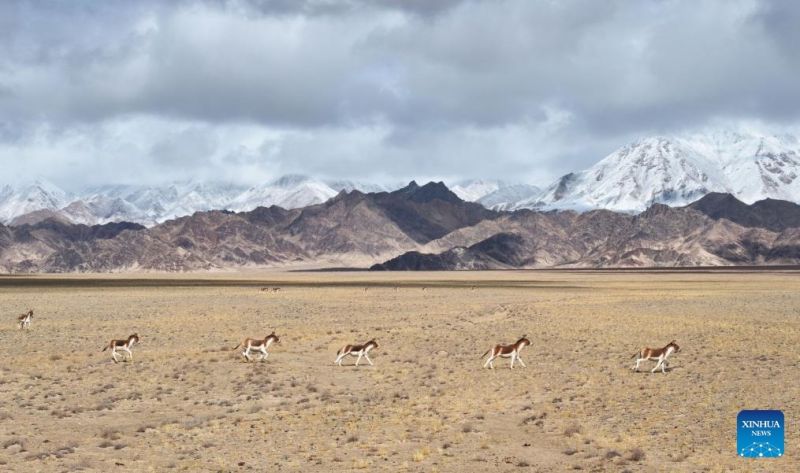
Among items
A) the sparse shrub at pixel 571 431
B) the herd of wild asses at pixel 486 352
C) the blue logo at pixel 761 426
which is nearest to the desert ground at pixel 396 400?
the sparse shrub at pixel 571 431

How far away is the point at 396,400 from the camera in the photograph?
22125 mm

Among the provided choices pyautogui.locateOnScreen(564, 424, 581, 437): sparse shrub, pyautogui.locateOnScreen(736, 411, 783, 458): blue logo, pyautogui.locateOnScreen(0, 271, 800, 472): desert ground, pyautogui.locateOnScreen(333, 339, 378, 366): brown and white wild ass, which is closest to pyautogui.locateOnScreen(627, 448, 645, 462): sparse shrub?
pyautogui.locateOnScreen(0, 271, 800, 472): desert ground

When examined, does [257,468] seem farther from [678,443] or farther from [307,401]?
[678,443]

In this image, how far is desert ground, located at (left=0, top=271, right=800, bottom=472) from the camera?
1605cm

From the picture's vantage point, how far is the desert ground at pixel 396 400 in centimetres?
1605

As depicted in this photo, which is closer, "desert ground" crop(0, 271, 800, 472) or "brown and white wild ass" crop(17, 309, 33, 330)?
"desert ground" crop(0, 271, 800, 472)

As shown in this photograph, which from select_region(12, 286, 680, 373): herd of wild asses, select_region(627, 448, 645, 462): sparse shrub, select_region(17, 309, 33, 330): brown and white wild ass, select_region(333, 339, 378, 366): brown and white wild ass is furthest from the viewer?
select_region(17, 309, 33, 330): brown and white wild ass

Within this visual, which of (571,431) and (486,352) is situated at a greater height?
(486,352)

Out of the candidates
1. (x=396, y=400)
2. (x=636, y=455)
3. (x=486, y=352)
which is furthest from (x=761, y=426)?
(x=486, y=352)

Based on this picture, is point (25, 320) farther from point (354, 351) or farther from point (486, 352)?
point (486, 352)

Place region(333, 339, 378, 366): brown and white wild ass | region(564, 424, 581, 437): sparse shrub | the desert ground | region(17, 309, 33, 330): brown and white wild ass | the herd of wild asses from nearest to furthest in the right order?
the desert ground, region(564, 424, 581, 437): sparse shrub, the herd of wild asses, region(333, 339, 378, 366): brown and white wild ass, region(17, 309, 33, 330): brown and white wild ass

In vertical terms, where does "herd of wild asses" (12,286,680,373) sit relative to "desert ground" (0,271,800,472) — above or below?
above

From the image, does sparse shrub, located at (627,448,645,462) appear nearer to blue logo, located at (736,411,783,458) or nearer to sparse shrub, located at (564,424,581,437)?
sparse shrub, located at (564,424,581,437)

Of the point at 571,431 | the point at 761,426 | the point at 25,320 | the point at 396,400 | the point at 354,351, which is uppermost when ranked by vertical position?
the point at 761,426
